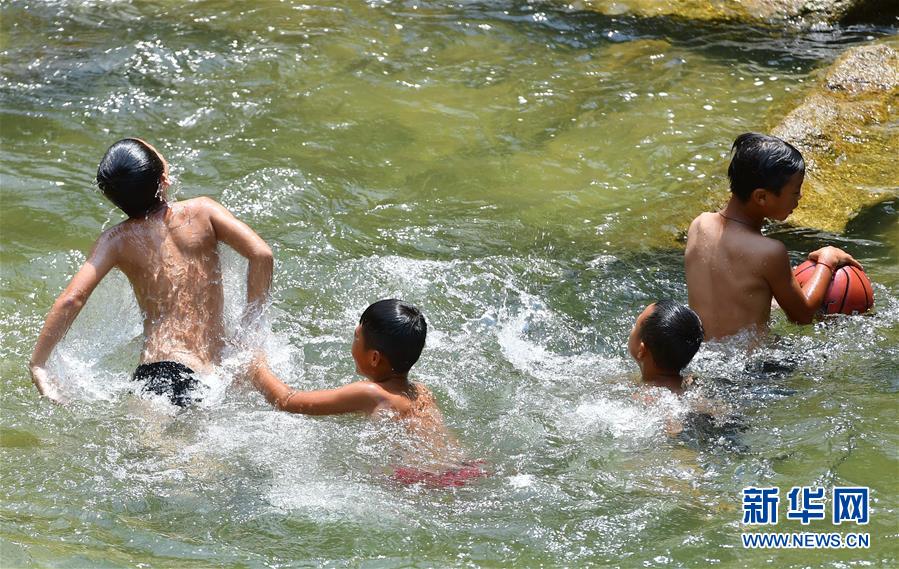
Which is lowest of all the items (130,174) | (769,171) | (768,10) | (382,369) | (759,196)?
(382,369)

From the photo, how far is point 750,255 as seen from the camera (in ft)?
17.7

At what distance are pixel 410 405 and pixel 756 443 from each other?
165cm

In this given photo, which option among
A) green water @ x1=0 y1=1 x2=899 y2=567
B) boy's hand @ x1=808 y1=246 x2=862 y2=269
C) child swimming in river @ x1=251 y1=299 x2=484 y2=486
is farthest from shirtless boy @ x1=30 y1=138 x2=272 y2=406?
boy's hand @ x1=808 y1=246 x2=862 y2=269

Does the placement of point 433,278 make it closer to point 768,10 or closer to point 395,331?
point 395,331

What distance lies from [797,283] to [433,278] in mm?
2265

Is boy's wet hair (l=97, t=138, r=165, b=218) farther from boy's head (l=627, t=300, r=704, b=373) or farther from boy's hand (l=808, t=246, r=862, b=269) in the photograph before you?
boy's hand (l=808, t=246, r=862, b=269)

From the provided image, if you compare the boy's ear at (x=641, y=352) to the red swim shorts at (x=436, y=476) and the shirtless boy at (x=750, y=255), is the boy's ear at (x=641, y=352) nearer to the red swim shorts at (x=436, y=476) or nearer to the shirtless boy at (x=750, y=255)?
the shirtless boy at (x=750, y=255)

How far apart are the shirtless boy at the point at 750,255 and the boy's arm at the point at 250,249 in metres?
2.25

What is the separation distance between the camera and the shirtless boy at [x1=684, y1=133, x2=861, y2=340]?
5.31 m

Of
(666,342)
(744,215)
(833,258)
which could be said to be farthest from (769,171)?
(666,342)

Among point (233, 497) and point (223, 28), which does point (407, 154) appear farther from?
point (233, 497)

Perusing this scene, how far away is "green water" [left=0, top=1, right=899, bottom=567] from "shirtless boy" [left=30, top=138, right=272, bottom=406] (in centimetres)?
25

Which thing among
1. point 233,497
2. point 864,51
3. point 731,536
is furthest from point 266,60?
point 731,536

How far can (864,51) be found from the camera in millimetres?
8852
